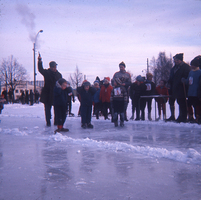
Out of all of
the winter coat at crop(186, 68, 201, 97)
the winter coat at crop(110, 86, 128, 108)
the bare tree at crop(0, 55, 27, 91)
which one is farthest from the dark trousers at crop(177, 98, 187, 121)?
the bare tree at crop(0, 55, 27, 91)

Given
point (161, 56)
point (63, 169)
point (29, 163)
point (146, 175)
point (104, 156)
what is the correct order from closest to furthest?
point (146, 175)
point (63, 169)
point (29, 163)
point (104, 156)
point (161, 56)

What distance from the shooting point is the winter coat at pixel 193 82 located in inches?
331

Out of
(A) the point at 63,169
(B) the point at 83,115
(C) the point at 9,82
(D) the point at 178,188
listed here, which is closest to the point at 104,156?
(A) the point at 63,169

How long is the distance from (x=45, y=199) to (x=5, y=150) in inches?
107

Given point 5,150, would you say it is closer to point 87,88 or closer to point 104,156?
point 104,156

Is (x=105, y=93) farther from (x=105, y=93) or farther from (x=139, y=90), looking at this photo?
(x=139, y=90)

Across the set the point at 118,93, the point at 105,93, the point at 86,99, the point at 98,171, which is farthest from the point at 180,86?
the point at 98,171

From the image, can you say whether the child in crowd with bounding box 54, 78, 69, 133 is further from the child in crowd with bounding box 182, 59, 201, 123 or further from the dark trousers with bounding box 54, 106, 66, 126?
the child in crowd with bounding box 182, 59, 201, 123

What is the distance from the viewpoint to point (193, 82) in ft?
27.8

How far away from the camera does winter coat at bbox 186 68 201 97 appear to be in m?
8.40

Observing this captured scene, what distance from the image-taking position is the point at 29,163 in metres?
4.01

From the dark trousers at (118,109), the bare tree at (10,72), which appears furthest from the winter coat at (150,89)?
the bare tree at (10,72)

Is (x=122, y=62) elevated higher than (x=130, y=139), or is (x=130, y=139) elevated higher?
(x=122, y=62)

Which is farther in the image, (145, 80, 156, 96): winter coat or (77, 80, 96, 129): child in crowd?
(145, 80, 156, 96): winter coat
